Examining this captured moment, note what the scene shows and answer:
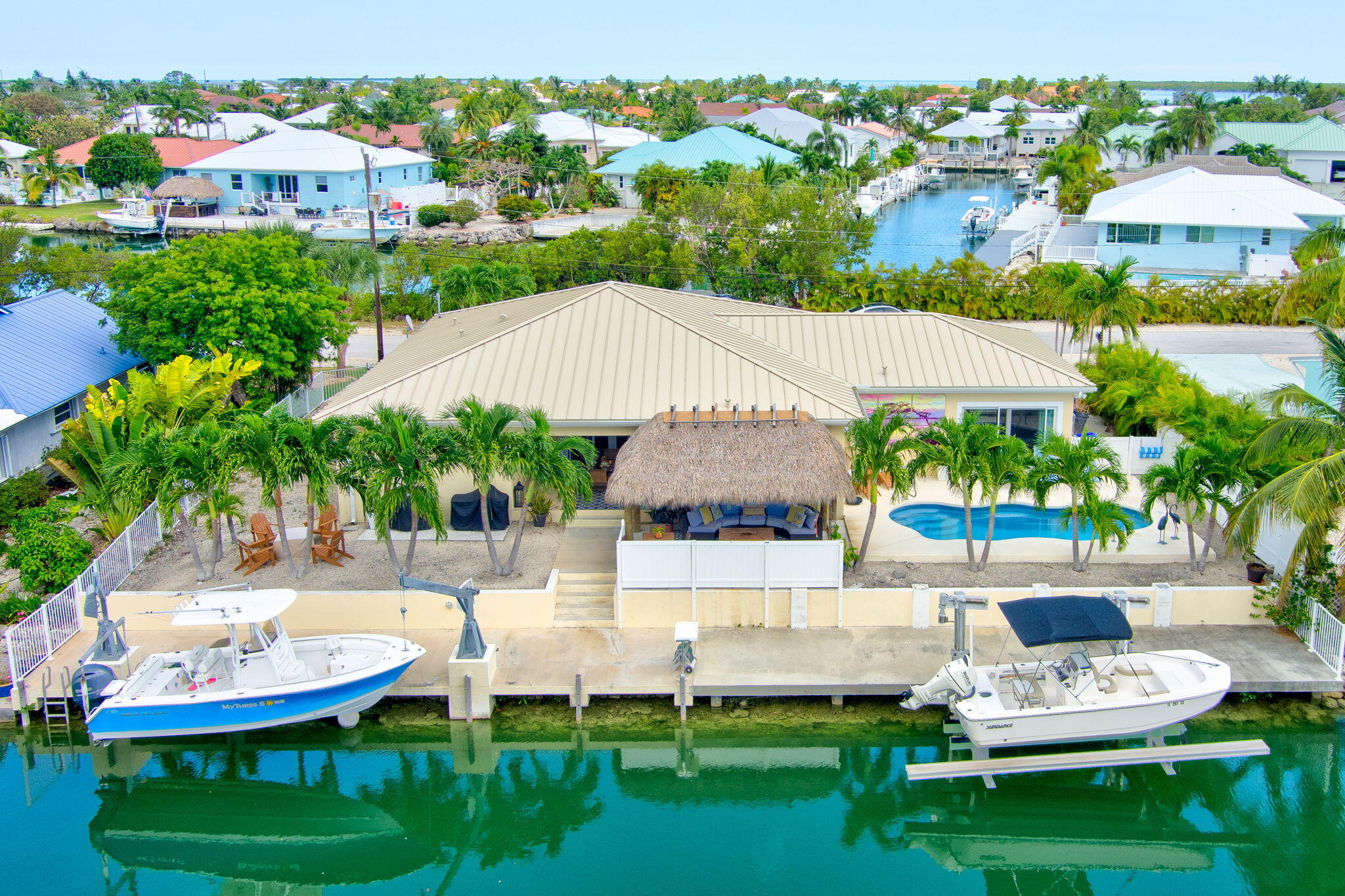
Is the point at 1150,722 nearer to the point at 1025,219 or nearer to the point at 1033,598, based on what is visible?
the point at 1033,598

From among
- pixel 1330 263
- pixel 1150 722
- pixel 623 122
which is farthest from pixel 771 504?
pixel 623 122

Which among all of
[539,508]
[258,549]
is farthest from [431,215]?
[258,549]

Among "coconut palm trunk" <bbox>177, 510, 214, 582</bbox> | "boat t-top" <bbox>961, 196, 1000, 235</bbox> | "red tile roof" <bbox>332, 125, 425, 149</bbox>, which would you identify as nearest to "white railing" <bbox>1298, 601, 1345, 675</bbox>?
"coconut palm trunk" <bbox>177, 510, 214, 582</bbox>

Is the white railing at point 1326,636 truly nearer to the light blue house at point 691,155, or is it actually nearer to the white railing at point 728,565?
the white railing at point 728,565

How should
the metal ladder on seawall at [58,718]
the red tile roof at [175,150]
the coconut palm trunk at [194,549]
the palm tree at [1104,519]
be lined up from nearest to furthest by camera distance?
1. the metal ladder on seawall at [58,718]
2. the palm tree at [1104,519]
3. the coconut palm trunk at [194,549]
4. the red tile roof at [175,150]

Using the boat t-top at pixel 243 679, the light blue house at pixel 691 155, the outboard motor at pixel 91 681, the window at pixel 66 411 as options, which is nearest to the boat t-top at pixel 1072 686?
the boat t-top at pixel 243 679

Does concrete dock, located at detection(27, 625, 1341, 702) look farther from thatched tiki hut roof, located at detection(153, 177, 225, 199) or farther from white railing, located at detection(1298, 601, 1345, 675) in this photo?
thatched tiki hut roof, located at detection(153, 177, 225, 199)
